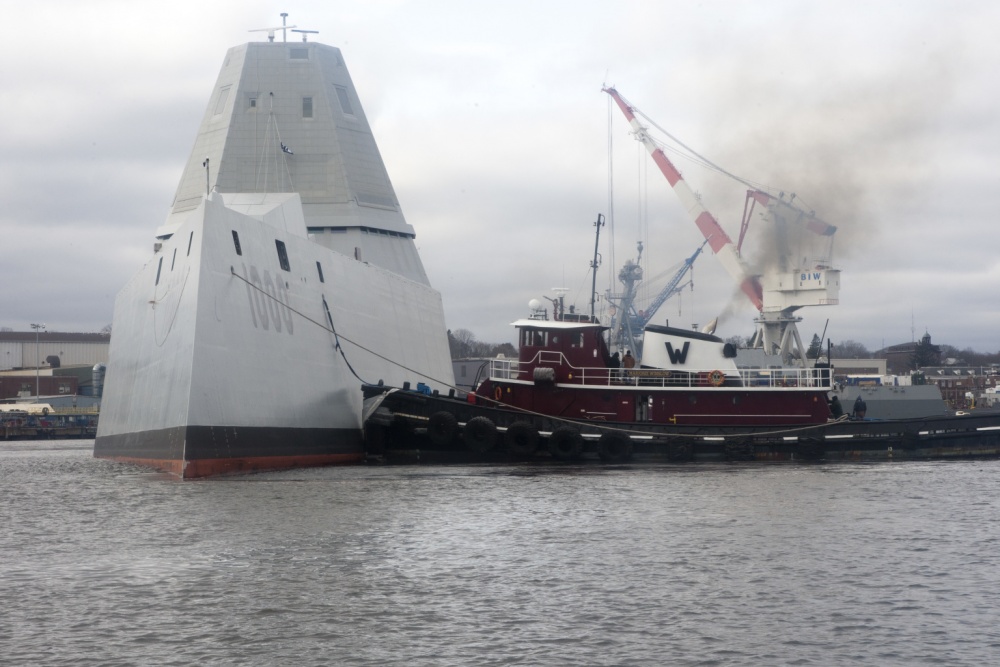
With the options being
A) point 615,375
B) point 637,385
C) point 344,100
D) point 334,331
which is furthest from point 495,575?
point 344,100

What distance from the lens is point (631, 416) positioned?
31500 millimetres

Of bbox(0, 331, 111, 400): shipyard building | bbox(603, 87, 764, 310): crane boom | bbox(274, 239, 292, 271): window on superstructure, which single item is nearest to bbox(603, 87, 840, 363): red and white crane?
bbox(603, 87, 764, 310): crane boom

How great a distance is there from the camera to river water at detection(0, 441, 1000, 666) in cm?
1041

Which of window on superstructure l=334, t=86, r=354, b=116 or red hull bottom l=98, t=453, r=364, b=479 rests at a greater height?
window on superstructure l=334, t=86, r=354, b=116

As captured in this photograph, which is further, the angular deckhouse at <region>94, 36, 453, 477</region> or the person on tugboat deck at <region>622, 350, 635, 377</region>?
the person on tugboat deck at <region>622, 350, 635, 377</region>

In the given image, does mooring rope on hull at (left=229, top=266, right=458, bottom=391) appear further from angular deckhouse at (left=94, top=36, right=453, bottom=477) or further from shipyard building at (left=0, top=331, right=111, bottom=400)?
shipyard building at (left=0, top=331, right=111, bottom=400)

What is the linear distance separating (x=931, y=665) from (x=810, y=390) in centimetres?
2327

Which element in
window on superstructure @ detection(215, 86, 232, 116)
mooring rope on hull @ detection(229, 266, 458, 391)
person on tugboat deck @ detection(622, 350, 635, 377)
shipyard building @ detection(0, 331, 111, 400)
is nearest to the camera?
mooring rope on hull @ detection(229, 266, 458, 391)

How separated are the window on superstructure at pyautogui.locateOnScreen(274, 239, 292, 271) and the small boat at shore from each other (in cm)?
425

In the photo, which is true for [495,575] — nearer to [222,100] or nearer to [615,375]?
[615,375]

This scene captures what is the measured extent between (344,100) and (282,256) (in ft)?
49.2

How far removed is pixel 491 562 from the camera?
47.6ft

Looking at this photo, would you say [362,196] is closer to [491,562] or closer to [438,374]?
[438,374]

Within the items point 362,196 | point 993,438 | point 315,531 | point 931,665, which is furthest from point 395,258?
point 931,665
